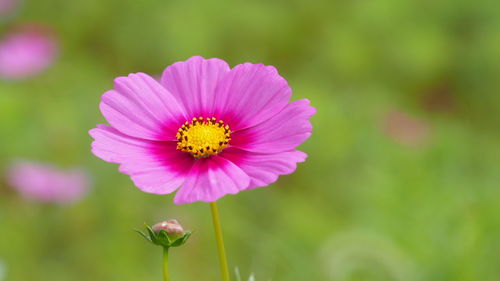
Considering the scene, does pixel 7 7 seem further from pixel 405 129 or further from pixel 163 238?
pixel 163 238

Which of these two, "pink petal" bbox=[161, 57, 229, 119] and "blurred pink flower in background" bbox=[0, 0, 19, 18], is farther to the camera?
"blurred pink flower in background" bbox=[0, 0, 19, 18]

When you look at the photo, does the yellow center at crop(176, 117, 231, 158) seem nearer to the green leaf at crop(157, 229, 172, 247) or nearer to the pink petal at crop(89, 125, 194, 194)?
the pink petal at crop(89, 125, 194, 194)

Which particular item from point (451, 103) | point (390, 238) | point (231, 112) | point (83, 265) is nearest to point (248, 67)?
point (231, 112)

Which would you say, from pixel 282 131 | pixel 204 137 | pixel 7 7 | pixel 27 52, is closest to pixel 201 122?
pixel 204 137

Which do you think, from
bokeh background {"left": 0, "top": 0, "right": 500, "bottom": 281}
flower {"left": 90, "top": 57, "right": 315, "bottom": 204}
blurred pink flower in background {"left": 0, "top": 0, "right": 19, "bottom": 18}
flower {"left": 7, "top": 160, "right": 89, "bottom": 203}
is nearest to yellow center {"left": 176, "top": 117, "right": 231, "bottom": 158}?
flower {"left": 90, "top": 57, "right": 315, "bottom": 204}

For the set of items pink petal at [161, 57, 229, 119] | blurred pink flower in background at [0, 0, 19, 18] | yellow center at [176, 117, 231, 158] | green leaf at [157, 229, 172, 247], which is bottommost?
green leaf at [157, 229, 172, 247]

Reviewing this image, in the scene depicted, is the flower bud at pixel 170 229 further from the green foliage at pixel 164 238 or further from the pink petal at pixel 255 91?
the pink petal at pixel 255 91

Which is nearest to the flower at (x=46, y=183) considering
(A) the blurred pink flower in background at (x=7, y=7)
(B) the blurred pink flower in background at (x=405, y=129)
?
(B) the blurred pink flower in background at (x=405, y=129)
